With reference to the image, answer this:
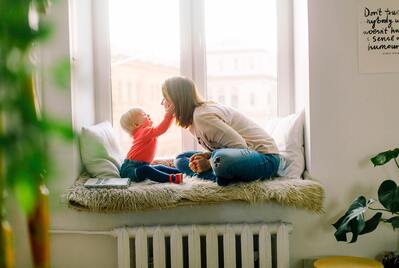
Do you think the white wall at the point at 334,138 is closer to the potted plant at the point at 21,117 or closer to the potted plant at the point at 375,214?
the potted plant at the point at 375,214

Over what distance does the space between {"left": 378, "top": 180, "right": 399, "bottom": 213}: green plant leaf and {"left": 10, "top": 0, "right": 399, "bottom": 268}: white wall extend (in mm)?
212

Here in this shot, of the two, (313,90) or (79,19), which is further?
(79,19)

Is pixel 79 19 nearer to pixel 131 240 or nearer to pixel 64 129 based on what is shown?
pixel 131 240

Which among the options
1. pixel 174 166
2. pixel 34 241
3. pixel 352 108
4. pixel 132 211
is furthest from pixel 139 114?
pixel 34 241

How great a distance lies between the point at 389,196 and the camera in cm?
202

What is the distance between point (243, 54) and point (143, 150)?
32.7 inches

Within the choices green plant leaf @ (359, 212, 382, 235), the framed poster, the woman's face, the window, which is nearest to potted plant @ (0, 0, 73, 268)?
green plant leaf @ (359, 212, 382, 235)

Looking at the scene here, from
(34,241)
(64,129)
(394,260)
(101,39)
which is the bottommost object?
(394,260)

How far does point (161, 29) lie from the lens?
2.76 m

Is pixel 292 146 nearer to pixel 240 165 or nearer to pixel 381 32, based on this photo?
pixel 240 165

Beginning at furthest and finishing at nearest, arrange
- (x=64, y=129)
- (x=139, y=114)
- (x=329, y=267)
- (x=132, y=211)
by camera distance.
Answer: (x=139, y=114), (x=132, y=211), (x=329, y=267), (x=64, y=129)

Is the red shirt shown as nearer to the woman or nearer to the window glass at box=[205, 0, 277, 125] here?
the woman

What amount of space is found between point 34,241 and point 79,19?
2.07m

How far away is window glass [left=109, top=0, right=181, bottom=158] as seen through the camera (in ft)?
9.05
